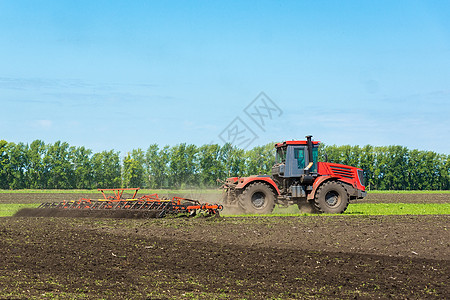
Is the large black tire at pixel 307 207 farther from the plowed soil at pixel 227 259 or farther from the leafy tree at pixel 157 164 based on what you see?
the leafy tree at pixel 157 164

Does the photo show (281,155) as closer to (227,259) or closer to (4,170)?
(227,259)

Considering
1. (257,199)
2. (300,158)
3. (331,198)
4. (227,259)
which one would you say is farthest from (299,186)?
(227,259)

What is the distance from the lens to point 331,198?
22.8 metres

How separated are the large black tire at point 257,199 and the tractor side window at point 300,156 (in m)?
1.76

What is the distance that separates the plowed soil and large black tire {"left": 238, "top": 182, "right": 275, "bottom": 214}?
9.35 feet

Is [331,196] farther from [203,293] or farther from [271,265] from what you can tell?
[203,293]

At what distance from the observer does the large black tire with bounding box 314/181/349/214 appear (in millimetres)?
22297

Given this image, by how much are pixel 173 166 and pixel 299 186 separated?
67.4m

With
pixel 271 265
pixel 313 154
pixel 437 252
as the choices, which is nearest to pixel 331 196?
pixel 313 154

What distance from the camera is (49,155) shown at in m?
96.2

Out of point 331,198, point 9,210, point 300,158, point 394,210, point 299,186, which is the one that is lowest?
point 394,210

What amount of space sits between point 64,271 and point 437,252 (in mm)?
9399

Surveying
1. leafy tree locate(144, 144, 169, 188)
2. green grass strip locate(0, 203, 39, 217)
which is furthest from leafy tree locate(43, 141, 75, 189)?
green grass strip locate(0, 203, 39, 217)

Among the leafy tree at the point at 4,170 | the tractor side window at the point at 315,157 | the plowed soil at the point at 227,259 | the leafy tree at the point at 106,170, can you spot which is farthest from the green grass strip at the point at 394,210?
the leafy tree at the point at 4,170
